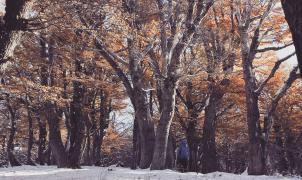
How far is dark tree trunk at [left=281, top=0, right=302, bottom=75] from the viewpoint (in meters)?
3.56

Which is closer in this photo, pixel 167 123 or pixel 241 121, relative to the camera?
pixel 167 123

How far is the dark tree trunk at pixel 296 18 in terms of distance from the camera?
A: 3562 millimetres

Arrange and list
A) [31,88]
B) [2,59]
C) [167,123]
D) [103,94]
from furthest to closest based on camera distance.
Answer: [103,94], [31,88], [167,123], [2,59]

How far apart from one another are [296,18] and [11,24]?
22.8 ft

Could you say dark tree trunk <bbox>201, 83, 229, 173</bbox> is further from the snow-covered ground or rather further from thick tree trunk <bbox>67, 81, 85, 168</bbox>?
the snow-covered ground

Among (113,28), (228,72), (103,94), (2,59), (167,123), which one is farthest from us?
(103,94)

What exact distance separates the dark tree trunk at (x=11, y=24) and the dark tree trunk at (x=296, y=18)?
22.1ft

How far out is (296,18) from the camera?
3.59m

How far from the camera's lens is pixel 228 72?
56.6 ft

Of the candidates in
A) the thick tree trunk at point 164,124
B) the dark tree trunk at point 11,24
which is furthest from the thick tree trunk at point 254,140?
the dark tree trunk at point 11,24

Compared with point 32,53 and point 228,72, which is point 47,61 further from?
point 228,72

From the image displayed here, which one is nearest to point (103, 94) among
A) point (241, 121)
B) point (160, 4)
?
point (241, 121)

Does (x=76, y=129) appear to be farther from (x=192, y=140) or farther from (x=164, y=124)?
(x=192, y=140)

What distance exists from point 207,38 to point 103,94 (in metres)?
12.0
